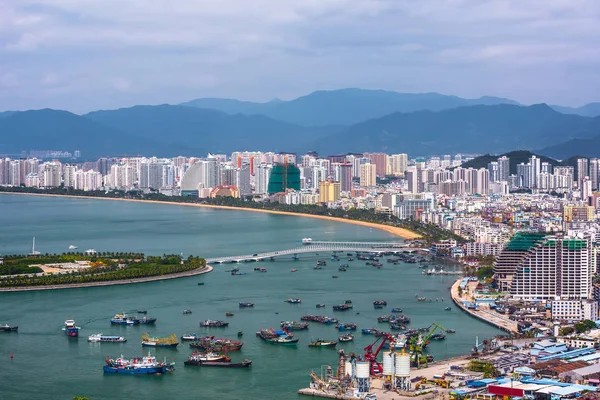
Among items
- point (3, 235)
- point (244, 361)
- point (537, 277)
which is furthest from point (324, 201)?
point (244, 361)

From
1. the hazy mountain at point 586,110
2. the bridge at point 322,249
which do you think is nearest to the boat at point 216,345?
the bridge at point 322,249

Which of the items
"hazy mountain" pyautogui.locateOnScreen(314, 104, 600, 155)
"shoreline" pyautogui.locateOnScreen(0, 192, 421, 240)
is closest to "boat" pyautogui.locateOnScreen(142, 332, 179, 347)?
"shoreline" pyautogui.locateOnScreen(0, 192, 421, 240)

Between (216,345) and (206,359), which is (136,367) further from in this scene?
A: (216,345)

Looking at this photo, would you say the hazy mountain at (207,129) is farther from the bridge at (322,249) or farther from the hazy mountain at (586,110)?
the bridge at (322,249)

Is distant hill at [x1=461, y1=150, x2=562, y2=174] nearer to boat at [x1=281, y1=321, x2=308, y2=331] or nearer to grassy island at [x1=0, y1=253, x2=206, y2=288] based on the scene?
grassy island at [x1=0, y1=253, x2=206, y2=288]

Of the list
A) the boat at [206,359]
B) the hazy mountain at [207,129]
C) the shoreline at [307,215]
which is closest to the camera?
the boat at [206,359]

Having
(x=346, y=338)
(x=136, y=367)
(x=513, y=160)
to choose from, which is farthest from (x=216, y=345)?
(x=513, y=160)

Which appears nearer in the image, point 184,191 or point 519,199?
point 519,199

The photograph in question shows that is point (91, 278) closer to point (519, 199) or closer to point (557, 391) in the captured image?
point (557, 391)
